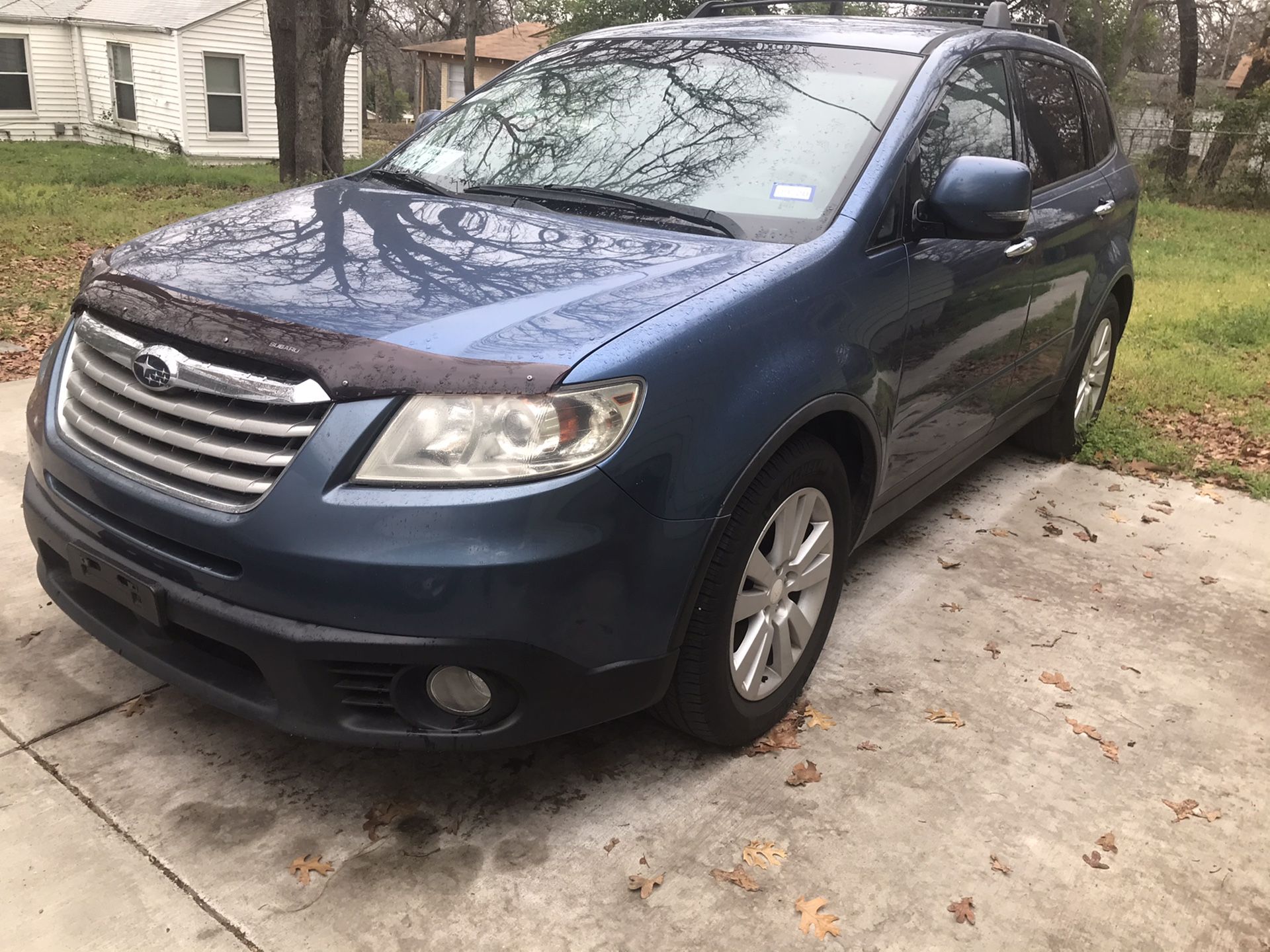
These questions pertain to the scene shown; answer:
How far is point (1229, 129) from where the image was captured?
2128 cm

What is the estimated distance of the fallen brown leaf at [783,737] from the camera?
2.96m

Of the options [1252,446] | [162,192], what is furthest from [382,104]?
[1252,446]

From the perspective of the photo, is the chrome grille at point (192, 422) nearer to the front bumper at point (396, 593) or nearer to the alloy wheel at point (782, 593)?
the front bumper at point (396, 593)

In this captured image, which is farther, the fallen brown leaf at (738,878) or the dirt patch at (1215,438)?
the dirt patch at (1215,438)

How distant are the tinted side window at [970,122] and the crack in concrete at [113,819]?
2.63m

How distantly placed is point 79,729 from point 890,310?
2430 mm

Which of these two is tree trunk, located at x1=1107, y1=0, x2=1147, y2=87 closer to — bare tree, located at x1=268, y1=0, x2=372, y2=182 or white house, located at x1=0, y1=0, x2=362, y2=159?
white house, located at x1=0, y1=0, x2=362, y2=159

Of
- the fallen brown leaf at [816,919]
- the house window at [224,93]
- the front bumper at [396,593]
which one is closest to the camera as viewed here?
the front bumper at [396,593]

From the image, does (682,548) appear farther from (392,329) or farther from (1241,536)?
(1241,536)

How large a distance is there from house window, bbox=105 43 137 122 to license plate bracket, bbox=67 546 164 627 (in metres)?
23.7

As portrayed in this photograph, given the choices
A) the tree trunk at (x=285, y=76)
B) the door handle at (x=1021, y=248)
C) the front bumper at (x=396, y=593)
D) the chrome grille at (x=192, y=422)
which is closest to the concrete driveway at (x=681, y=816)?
the front bumper at (x=396, y=593)

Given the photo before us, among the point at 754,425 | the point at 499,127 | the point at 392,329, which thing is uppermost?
the point at 499,127

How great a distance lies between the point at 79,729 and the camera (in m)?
2.85

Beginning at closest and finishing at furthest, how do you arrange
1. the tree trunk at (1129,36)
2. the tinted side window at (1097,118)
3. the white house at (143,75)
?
1. the tinted side window at (1097,118)
2. the white house at (143,75)
3. the tree trunk at (1129,36)
